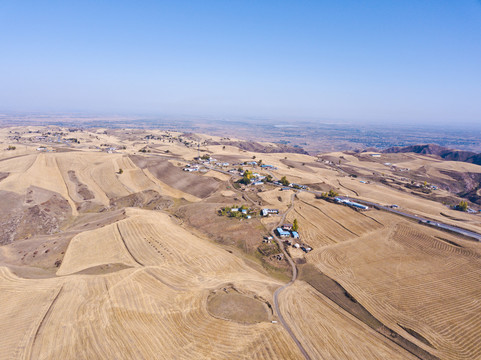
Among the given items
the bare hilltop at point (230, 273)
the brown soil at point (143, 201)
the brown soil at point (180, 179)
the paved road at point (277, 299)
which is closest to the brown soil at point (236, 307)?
the bare hilltop at point (230, 273)

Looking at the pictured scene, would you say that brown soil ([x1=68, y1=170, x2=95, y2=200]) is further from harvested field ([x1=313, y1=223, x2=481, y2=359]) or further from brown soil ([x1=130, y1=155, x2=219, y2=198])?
harvested field ([x1=313, y1=223, x2=481, y2=359])

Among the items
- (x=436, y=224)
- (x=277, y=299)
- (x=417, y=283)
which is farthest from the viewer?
(x=436, y=224)

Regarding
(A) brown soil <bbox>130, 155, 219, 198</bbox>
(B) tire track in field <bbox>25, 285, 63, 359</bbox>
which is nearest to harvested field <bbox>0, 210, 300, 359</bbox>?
(B) tire track in field <bbox>25, 285, 63, 359</bbox>

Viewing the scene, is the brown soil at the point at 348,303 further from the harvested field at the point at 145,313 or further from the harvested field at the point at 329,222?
the harvested field at the point at 329,222

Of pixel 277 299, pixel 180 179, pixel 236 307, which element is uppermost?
pixel 180 179

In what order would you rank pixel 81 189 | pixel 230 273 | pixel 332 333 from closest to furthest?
pixel 332 333, pixel 230 273, pixel 81 189

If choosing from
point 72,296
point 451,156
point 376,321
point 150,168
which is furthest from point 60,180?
point 451,156

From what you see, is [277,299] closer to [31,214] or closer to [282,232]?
[282,232]

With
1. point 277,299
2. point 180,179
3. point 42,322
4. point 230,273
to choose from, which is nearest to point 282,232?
point 230,273
